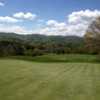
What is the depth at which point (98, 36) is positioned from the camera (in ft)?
150

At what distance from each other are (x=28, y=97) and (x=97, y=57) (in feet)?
123

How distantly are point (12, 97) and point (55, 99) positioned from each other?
1.65 metres

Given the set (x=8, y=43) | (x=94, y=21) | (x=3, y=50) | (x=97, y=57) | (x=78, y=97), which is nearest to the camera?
(x=78, y=97)

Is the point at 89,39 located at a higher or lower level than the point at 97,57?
higher

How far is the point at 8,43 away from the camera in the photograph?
6494cm

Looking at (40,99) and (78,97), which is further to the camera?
(78,97)

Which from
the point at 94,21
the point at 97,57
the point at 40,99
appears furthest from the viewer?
the point at 94,21

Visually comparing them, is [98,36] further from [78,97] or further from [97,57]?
[78,97]

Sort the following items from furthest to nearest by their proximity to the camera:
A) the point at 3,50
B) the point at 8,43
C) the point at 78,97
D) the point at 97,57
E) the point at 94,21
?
the point at 8,43 < the point at 3,50 < the point at 94,21 < the point at 97,57 < the point at 78,97

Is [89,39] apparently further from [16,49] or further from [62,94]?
[62,94]

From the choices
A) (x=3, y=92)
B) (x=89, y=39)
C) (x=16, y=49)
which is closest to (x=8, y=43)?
(x=16, y=49)

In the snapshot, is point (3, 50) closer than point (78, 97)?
No

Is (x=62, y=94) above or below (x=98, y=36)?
below

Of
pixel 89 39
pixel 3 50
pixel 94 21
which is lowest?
pixel 3 50
